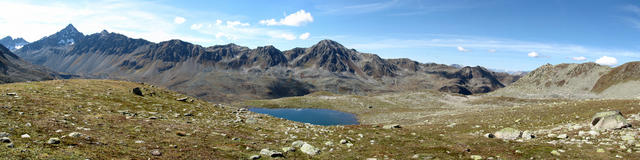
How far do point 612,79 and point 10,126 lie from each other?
24288 cm

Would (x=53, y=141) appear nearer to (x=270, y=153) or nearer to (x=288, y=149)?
(x=270, y=153)

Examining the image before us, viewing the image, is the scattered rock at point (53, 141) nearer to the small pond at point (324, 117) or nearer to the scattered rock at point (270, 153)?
the scattered rock at point (270, 153)

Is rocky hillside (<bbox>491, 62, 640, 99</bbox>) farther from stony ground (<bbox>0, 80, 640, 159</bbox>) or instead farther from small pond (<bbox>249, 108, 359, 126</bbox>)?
stony ground (<bbox>0, 80, 640, 159</bbox>)

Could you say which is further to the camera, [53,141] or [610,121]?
[610,121]

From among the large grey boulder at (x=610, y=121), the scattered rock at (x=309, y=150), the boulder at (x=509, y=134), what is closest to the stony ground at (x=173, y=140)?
the scattered rock at (x=309, y=150)

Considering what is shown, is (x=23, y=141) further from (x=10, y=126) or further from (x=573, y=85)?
(x=573, y=85)

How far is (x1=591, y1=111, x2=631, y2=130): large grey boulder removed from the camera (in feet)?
75.5

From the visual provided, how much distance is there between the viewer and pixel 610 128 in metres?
23.4

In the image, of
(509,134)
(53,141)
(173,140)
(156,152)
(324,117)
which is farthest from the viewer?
(324,117)

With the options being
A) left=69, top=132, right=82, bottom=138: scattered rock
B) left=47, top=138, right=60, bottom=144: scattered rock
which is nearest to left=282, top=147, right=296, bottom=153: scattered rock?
left=69, top=132, right=82, bottom=138: scattered rock

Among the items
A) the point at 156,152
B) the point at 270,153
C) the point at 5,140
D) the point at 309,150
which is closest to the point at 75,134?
the point at 5,140

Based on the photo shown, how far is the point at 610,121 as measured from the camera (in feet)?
78.0

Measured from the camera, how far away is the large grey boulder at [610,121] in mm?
23000

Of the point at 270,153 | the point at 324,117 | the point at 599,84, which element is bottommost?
the point at 324,117
